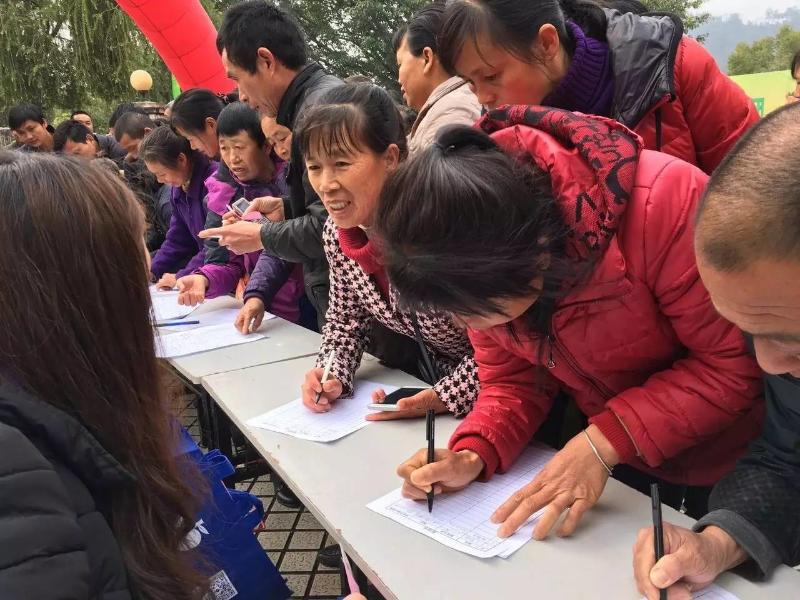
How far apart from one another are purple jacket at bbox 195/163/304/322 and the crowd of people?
894 millimetres

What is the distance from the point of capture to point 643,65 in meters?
1.41

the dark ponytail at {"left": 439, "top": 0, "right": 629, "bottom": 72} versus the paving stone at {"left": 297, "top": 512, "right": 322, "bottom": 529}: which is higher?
the dark ponytail at {"left": 439, "top": 0, "right": 629, "bottom": 72}

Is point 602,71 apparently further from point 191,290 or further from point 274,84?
point 191,290

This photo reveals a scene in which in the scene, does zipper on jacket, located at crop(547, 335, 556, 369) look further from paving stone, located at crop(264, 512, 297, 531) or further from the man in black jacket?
paving stone, located at crop(264, 512, 297, 531)

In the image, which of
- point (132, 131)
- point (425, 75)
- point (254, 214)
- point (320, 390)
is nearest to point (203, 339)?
point (254, 214)

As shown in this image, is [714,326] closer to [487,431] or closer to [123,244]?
[487,431]

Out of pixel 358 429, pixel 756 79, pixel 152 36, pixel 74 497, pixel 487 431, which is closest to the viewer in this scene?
pixel 74 497

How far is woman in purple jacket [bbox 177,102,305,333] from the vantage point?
238cm

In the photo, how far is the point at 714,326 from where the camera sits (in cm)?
96

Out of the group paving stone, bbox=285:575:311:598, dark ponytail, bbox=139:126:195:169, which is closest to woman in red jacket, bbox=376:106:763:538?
paving stone, bbox=285:575:311:598

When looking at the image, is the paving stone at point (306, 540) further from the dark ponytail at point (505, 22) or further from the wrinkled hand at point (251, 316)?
the dark ponytail at point (505, 22)

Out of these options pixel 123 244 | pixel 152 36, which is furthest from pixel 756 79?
pixel 123 244

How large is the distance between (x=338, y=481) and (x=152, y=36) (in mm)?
6316

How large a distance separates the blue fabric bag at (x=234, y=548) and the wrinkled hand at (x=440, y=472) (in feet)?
1.37
